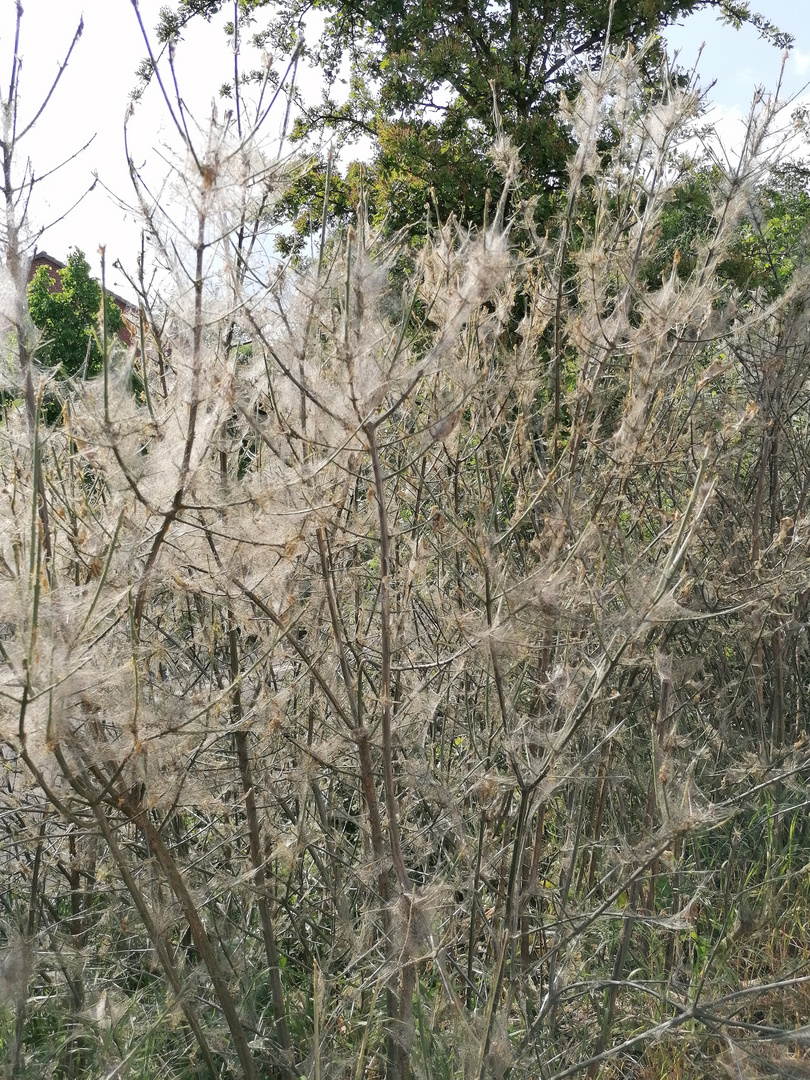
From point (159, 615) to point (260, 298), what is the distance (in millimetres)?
1353

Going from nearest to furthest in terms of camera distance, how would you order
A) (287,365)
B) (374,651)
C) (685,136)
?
(287,365) → (374,651) → (685,136)

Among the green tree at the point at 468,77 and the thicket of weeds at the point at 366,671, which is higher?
the green tree at the point at 468,77

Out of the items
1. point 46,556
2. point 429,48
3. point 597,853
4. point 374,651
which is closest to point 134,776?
point 46,556

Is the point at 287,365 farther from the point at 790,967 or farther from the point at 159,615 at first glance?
the point at 790,967

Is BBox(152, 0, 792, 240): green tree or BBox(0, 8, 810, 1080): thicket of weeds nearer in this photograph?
BBox(0, 8, 810, 1080): thicket of weeds

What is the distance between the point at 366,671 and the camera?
316cm

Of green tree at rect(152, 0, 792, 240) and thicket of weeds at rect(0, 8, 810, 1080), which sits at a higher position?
green tree at rect(152, 0, 792, 240)

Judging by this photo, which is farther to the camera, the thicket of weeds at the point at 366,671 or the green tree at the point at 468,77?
the green tree at the point at 468,77

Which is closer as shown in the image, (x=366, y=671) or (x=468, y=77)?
(x=366, y=671)

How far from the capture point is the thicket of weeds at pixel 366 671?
6.48 feet

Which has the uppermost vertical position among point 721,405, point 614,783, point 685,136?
point 685,136

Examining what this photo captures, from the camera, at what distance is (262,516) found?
216 cm

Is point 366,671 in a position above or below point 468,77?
below

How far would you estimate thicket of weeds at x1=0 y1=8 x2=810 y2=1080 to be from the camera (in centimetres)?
197
